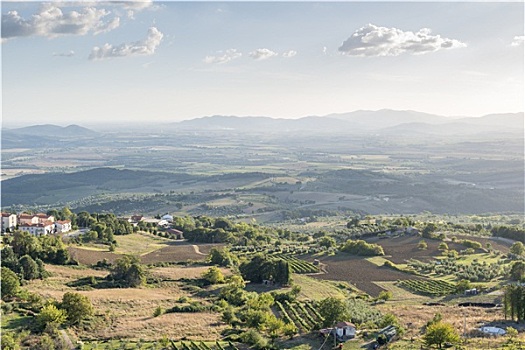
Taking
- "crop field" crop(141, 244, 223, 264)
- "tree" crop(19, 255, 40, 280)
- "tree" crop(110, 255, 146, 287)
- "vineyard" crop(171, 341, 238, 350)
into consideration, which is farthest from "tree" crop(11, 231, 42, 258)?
"vineyard" crop(171, 341, 238, 350)

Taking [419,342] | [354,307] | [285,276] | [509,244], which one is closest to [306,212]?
[509,244]

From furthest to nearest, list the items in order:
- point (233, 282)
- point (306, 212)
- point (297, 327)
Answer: point (306, 212) → point (233, 282) → point (297, 327)

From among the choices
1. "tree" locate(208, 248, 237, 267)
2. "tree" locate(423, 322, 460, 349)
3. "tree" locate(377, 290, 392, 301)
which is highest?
"tree" locate(423, 322, 460, 349)

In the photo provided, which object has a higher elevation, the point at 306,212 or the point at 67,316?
the point at 67,316

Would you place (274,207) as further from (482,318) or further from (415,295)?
(482,318)

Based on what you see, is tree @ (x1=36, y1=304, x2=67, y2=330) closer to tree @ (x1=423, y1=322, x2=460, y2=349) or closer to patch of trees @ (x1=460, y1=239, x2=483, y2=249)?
tree @ (x1=423, y1=322, x2=460, y2=349)

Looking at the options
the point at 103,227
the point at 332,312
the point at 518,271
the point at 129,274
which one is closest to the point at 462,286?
the point at 518,271

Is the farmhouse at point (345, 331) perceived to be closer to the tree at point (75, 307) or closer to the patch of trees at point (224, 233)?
the tree at point (75, 307)
